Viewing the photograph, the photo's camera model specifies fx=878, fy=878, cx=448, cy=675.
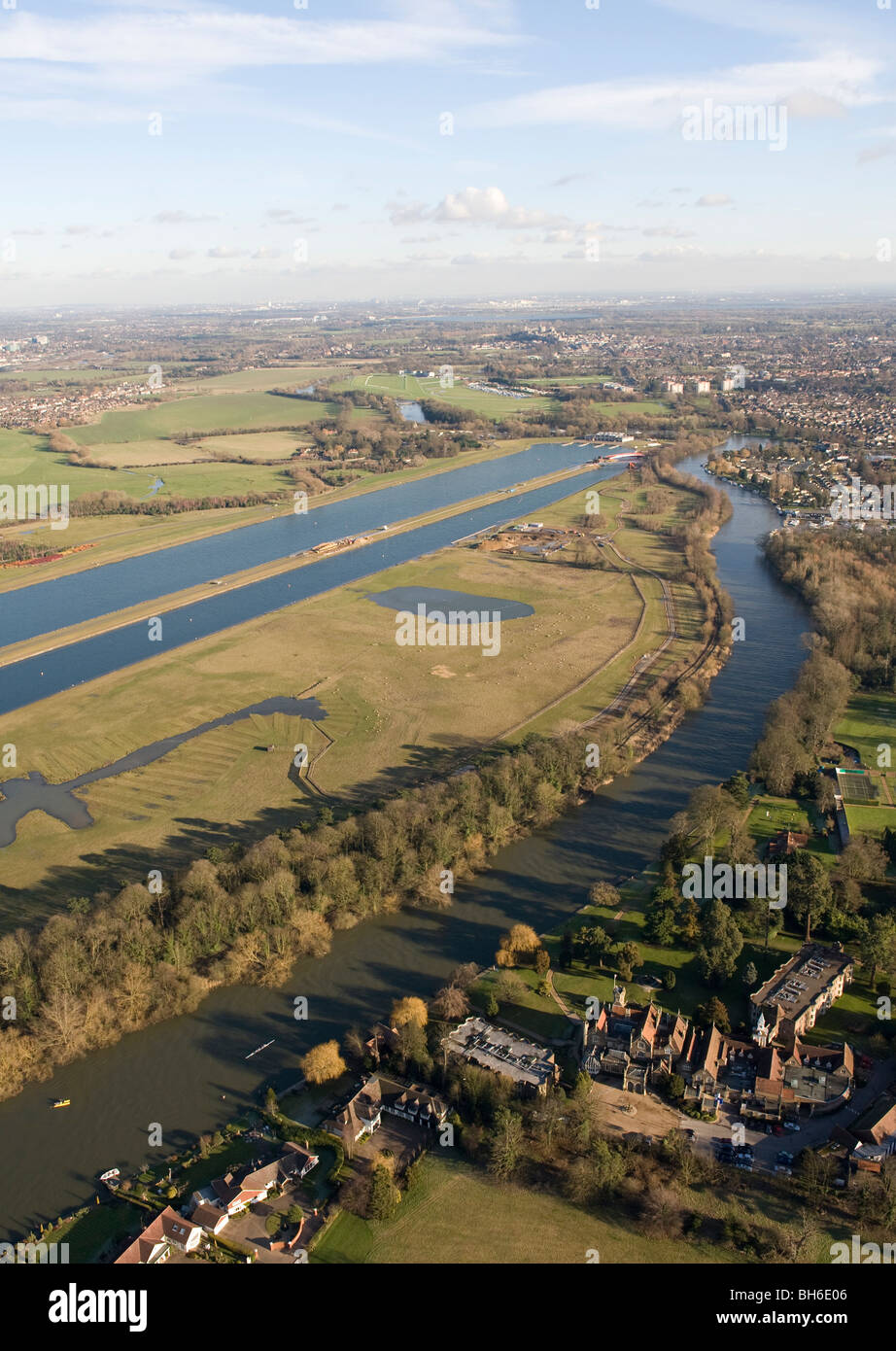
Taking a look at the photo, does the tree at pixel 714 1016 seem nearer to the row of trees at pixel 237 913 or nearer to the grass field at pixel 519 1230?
the grass field at pixel 519 1230

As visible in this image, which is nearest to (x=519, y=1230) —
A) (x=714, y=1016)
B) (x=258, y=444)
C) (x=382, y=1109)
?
(x=382, y=1109)

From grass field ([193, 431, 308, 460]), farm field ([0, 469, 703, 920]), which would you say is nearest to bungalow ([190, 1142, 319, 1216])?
farm field ([0, 469, 703, 920])

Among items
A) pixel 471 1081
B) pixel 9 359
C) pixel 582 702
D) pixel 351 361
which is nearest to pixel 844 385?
pixel 351 361

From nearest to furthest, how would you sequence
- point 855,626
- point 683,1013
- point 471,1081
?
point 471,1081, point 683,1013, point 855,626

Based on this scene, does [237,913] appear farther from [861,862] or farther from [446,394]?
[446,394]

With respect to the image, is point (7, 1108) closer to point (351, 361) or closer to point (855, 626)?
point (855, 626)

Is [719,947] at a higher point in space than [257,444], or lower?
lower
